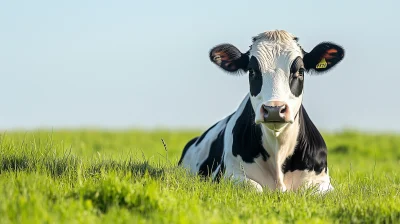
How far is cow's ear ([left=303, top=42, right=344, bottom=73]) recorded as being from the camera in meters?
10.1

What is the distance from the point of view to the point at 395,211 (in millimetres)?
7984

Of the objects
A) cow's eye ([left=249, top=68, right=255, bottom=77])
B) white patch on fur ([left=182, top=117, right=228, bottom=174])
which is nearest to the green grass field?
cow's eye ([left=249, top=68, right=255, bottom=77])

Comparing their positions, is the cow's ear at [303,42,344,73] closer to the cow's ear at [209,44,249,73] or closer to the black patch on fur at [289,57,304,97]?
the black patch on fur at [289,57,304,97]

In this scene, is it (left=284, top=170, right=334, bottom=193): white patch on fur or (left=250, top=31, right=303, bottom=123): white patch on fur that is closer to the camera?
(left=250, top=31, right=303, bottom=123): white patch on fur

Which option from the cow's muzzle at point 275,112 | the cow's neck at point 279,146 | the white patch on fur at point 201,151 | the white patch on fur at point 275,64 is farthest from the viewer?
the white patch on fur at point 201,151

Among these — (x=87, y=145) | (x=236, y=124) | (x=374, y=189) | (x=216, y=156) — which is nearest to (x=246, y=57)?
(x=236, y=124)

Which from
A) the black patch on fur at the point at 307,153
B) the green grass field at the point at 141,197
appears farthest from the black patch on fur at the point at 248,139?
the green grass field at the point at 141,197

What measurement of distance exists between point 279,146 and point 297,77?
3.36ft

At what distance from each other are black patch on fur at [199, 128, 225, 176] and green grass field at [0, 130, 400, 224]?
4.47 ft

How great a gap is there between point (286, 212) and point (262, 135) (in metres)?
2.17

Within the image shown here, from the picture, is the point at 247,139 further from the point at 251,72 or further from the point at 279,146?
the point at 251,72

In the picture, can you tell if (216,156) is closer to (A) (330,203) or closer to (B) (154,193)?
(A) (330,203)

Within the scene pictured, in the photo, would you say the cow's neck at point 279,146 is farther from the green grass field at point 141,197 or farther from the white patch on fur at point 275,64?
the green grass field at point 141,197

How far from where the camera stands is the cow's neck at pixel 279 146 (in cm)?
980
